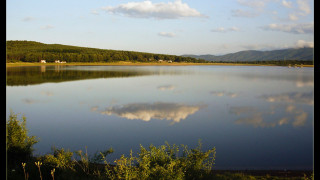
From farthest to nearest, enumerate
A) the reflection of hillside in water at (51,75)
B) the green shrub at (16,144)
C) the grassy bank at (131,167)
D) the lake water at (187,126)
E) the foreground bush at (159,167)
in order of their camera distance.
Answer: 1. the reflection of hillside in water at (51,75)
2. the lake water at (187,126)
3. the green shrub at (16,144)
4. the grassy bank at (131,167)
5. the foreground bush at (159,167)

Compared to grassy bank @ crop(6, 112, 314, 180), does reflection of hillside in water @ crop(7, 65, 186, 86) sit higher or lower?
higher

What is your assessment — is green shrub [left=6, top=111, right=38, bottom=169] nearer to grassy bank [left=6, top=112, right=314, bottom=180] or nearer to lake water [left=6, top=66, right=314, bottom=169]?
grassy bank [left=6, top=112, right=314, bottom=180]

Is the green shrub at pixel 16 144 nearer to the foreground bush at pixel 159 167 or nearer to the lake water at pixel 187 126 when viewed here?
the lake water at pixel 187 126

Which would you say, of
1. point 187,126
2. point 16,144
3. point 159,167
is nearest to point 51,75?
point 187,126

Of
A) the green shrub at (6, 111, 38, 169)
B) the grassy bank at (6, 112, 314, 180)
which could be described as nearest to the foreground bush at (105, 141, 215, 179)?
the grassy bank at (6, 112, 314, 180)

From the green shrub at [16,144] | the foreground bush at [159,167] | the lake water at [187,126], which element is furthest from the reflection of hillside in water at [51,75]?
the foreground bush at [159,167]

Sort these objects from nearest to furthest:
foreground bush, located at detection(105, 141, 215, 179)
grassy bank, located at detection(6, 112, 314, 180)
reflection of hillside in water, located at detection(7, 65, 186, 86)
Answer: foreground bush, located at detection(105, 141, 215, 179) → grassy bank, located at detection(6, 112, 314, 180) → reflection of hillside in water, located at detection(7, 65, 186, 86)

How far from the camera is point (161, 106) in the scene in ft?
99.4

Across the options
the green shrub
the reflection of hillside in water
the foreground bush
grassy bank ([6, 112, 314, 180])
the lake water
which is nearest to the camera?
the foreground bush

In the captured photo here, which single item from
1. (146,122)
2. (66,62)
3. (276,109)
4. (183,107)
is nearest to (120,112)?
(146,122)

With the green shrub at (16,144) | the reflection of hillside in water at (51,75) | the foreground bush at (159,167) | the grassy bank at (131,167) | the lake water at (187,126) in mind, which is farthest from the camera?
the reflection of hillside in water at (51,75)

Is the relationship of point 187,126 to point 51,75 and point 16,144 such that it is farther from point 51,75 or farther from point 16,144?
point 51,75

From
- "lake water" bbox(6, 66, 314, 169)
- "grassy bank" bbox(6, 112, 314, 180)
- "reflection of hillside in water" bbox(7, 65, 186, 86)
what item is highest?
"reflection of hillside in water" bbox(7, 65, 186, 86)
